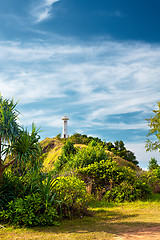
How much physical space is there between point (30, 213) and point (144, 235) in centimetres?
302

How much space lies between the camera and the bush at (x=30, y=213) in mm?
6887

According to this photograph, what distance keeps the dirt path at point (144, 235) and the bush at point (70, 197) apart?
227cm

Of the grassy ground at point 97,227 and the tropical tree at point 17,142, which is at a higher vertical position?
the tropical tree at point 17,142

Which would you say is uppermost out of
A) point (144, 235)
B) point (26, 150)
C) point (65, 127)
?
point (65, 127)

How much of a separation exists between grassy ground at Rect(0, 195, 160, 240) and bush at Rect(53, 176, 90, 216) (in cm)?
35

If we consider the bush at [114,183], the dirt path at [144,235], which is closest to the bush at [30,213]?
the dirt path at [144,235]

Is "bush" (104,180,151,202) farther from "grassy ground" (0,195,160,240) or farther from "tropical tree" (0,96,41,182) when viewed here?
"tropical tree" (0,96,41,182)

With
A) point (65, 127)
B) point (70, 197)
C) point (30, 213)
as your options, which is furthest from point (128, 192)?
point (65, 127)

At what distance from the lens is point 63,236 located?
19.5ft

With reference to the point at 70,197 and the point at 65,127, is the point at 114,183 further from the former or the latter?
the point at 65,127

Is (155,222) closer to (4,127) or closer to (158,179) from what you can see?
(4,127)

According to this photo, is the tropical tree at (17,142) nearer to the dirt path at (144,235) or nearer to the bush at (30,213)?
the bush at (30,213)

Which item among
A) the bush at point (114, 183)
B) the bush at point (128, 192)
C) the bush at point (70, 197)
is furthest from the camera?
the bush at point (114, 183)

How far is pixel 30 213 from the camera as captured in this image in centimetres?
693
